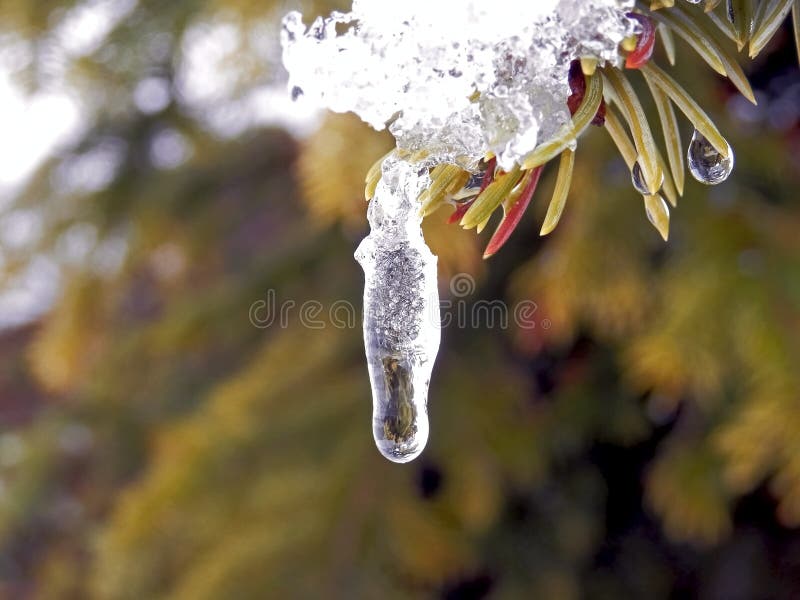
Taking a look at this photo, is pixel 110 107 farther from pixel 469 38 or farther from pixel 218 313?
pixel 469 38

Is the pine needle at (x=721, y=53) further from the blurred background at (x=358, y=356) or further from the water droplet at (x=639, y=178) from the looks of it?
the blurred background at (x=358, y=356)

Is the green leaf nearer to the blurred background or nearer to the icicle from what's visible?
the icicle

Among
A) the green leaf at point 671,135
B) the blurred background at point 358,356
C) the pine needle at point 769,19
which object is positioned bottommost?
the blurred background at point 358,356

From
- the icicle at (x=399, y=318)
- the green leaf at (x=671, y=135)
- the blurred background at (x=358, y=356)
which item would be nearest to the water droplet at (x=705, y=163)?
the green leaf at (x=671, y=135)

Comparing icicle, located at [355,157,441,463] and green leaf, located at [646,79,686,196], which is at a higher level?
green leaf, located at [646,79,686,196]

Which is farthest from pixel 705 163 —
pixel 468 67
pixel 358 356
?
pixel 358 356

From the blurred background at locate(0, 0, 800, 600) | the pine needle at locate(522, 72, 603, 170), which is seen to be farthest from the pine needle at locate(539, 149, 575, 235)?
the blurred background at locate(0, 0, 800, 600)

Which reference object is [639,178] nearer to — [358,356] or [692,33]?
[692,33]
